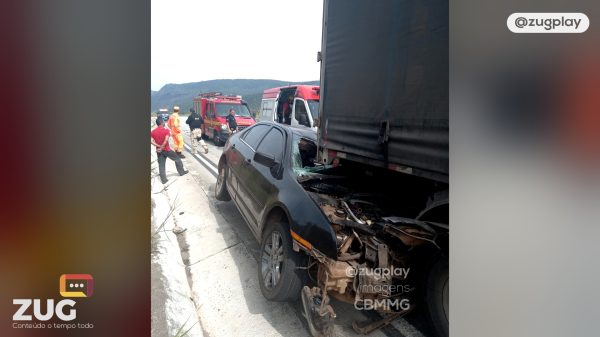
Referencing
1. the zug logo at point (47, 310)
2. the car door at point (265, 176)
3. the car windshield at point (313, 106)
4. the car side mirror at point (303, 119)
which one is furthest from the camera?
the car side mirror at point (303, 119)

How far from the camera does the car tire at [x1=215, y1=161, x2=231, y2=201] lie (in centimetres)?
379

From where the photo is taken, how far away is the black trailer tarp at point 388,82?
2.06 metres

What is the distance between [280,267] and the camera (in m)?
2.49

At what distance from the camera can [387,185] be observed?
9.54 ft

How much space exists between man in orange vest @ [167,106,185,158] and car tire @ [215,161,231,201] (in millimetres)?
760

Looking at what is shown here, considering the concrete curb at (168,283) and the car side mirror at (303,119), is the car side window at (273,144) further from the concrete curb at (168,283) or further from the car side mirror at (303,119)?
the car side mirror at (303,119)

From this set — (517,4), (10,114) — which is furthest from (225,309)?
(517,4)

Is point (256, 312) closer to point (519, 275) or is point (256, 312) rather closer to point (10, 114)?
point (519, 275)

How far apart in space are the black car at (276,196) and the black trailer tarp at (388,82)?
465 millimetres

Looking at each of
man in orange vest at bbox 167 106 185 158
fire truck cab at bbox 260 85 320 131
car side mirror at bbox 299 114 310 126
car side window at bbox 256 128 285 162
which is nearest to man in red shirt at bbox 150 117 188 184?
man in orange vest at bbox 167 106 185 158

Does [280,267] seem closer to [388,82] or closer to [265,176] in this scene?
[265,176]

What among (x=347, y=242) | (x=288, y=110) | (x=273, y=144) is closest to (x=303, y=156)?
(x=273, y=144)

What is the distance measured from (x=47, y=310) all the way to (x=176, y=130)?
1.40m

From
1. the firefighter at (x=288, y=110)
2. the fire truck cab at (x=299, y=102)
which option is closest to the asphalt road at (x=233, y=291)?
the fire truck cab at (x=299, y=102)
